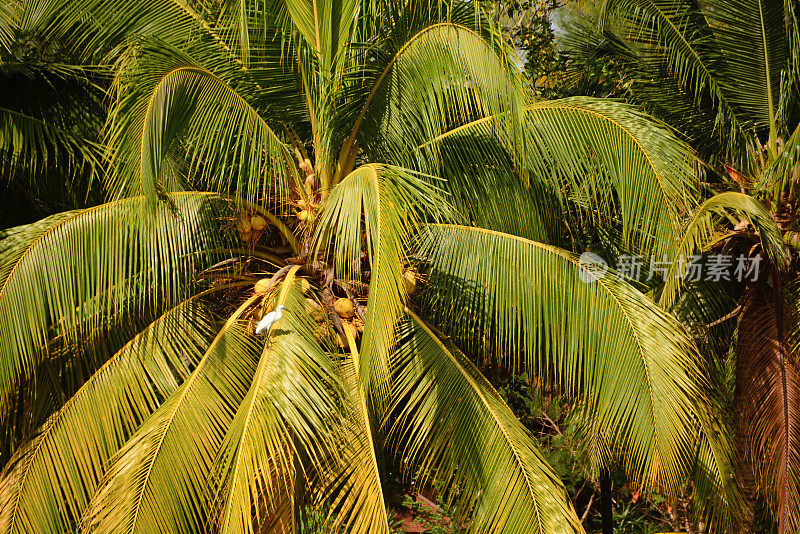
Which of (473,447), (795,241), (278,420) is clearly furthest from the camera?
(795,241)

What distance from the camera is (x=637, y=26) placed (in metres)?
6.77

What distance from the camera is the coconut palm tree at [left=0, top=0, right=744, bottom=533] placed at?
161 inches

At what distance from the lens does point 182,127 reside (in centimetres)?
449

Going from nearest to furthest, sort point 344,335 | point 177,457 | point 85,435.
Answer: point 177,457 < point 85,435 < point 344,335

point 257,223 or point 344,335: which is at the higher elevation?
point 257,223

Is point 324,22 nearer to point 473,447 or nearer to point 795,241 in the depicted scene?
point 473,447

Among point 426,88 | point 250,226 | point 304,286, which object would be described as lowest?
point 304,286

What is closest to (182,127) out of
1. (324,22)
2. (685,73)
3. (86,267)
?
Result: (86,267)

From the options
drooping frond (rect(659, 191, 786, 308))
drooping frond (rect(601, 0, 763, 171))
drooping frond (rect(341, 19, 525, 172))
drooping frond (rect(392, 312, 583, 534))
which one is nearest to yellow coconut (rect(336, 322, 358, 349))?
drooping frond (rect(392, 312, 583, 534))

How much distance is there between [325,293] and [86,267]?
1451 mm

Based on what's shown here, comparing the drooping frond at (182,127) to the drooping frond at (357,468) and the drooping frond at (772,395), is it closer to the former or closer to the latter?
the drooping frond at (357,468)

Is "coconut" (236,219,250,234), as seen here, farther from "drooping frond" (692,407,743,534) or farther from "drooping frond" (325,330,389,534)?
"drooping frond" (692,407,743,534)

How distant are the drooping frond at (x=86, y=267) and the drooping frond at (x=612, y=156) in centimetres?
176

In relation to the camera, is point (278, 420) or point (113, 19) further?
point (113, 19)
